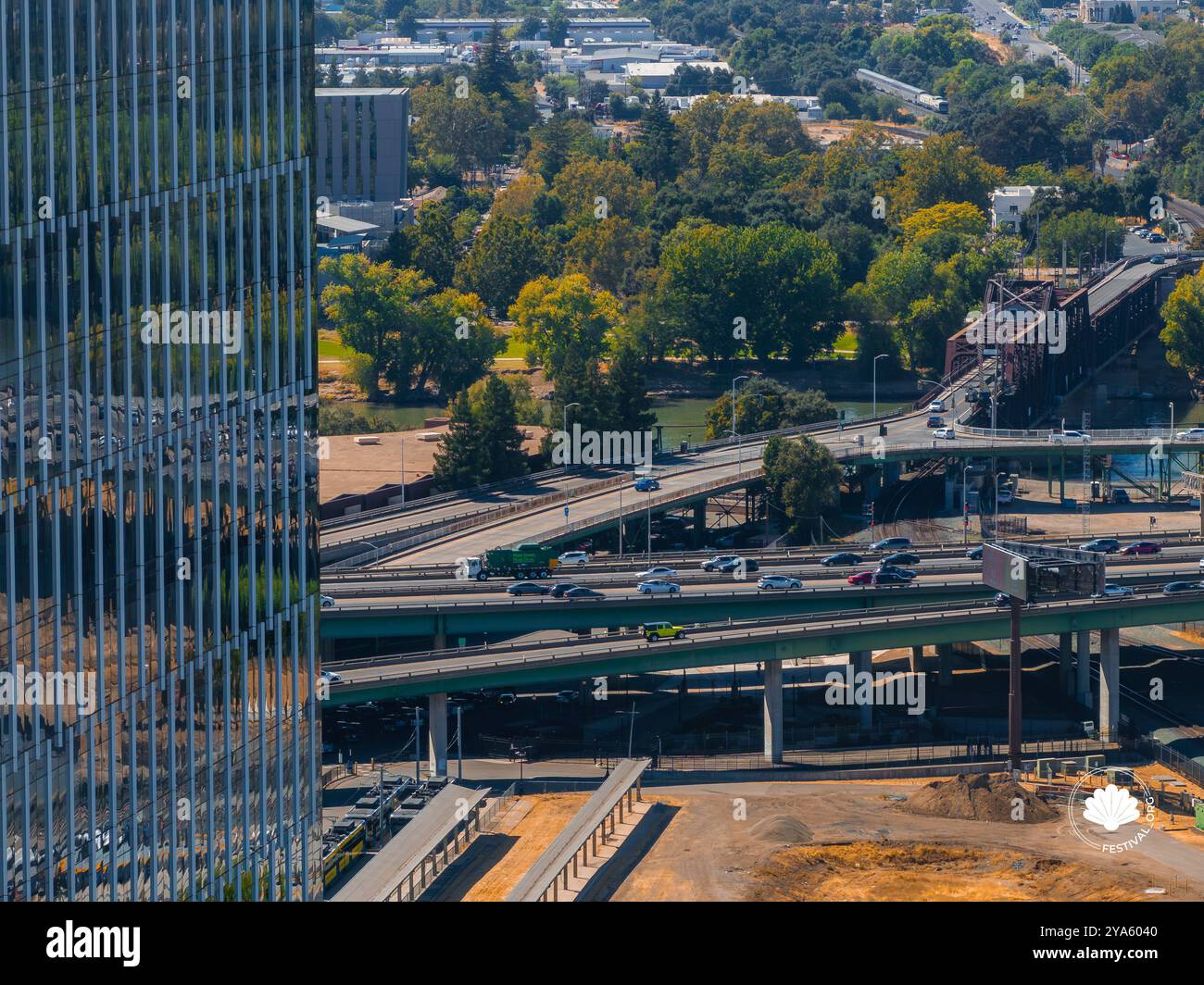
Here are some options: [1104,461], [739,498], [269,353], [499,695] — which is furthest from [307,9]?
[1104,461]

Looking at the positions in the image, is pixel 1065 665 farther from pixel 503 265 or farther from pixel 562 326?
pixel 503 265

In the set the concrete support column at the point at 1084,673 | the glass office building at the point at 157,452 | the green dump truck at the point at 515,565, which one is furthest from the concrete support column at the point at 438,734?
the glass office building at the point at 157,452

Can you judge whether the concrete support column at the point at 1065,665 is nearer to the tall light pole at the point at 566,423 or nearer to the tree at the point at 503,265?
the tall light pole at the point at 566,423

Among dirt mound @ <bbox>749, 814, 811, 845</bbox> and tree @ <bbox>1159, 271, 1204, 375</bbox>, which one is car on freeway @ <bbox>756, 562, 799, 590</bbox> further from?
tree @ <bbox>1159, 271, 1204, 375</bbox>

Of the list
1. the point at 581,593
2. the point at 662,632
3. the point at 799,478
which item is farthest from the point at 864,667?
the point at 799,478

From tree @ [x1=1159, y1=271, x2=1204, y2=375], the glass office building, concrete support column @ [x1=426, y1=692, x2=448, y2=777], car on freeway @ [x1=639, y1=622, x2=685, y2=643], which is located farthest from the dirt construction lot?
tree @ [x1=1159, y1=271, x2=1204, y2=375]
